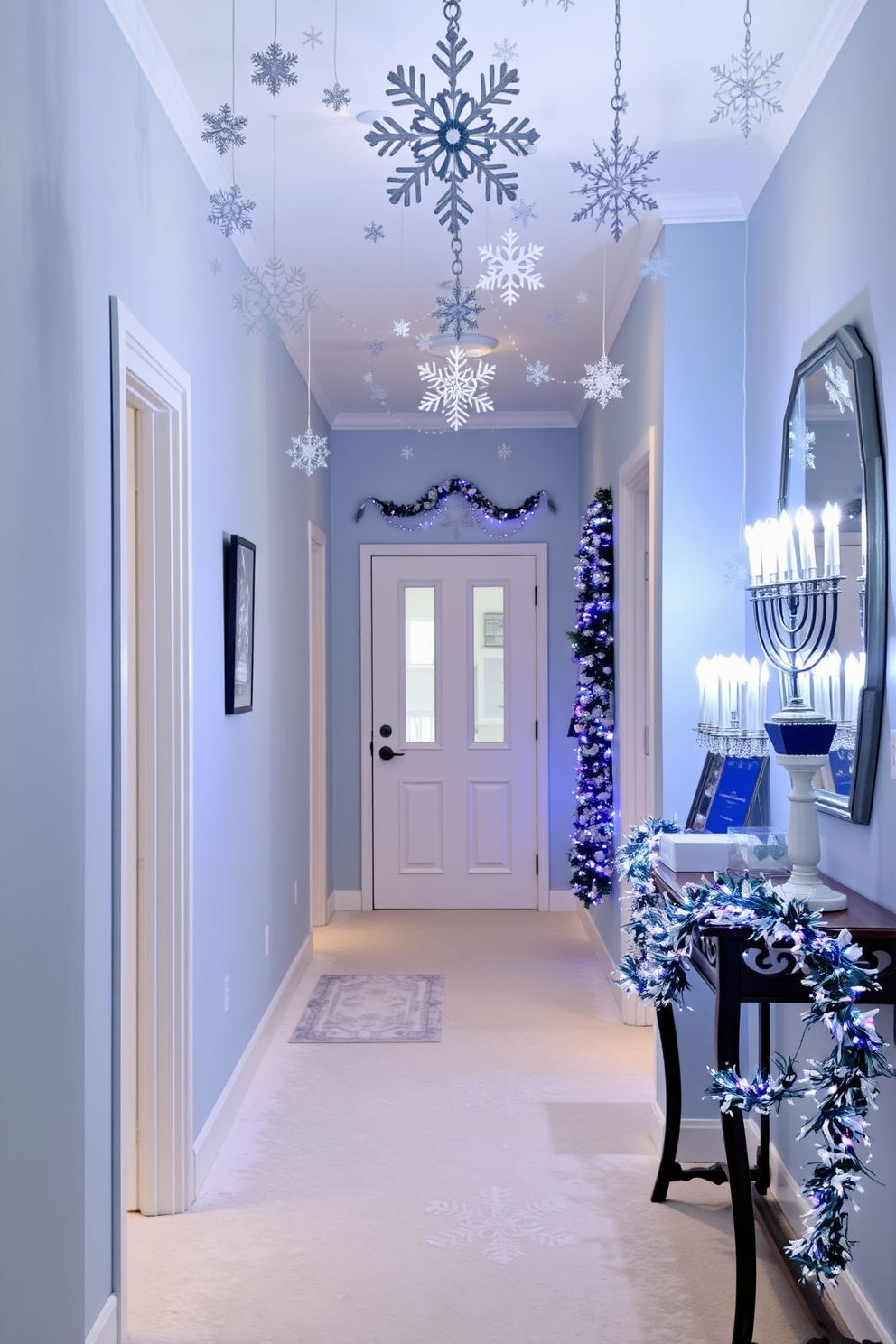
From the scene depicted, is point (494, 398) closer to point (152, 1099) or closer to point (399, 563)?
point (399, 563)

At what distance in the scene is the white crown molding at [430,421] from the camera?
680 cm

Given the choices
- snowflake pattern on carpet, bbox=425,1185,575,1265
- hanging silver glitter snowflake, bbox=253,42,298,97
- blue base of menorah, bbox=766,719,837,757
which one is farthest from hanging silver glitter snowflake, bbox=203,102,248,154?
snowflake pattern on carpet, bbox=425,1185,575,1265

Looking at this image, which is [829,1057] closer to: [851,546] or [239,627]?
[851,546]

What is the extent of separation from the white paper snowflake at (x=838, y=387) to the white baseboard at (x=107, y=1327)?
2390 millimetres

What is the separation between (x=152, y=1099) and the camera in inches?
117

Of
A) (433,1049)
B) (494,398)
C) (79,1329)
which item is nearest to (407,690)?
(494,398)

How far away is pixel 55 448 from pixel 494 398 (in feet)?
15.0

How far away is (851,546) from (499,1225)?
6.15 feet

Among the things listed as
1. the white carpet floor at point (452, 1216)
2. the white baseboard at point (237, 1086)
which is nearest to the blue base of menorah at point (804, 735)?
the white carpet floor at point (452, 1216)

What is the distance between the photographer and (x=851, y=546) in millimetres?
2508

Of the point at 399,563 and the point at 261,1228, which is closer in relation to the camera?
the point at 261,1228

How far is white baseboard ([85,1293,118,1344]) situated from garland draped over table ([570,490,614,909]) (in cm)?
321

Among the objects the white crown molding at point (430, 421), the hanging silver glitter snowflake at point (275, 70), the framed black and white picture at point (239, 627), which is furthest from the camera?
the white crown molding at point (430, 421)

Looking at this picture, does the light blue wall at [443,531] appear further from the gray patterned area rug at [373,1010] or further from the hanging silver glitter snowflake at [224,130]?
the hanging silver glitter snowflake at [224,130]
